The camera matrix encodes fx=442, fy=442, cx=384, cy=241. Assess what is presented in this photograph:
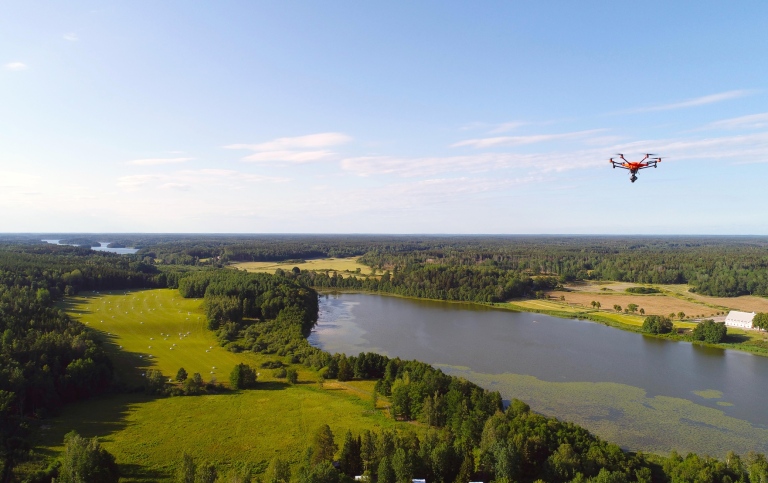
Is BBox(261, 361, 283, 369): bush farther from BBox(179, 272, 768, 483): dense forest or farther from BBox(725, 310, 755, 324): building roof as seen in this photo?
BBox(725, 310, 755, 324): building roof

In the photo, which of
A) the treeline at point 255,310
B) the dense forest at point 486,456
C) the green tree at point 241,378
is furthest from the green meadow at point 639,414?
the treeline at point 255,310

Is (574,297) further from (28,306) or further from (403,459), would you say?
(28,306)

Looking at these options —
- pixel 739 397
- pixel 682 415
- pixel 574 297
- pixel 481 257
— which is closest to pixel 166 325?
pixel 682 415

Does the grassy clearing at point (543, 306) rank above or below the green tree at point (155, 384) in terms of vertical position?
above

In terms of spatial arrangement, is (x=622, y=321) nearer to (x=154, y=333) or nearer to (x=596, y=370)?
(x=596, y=370)

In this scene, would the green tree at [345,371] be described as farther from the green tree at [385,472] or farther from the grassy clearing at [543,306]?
the grassy clearing at [543,306]

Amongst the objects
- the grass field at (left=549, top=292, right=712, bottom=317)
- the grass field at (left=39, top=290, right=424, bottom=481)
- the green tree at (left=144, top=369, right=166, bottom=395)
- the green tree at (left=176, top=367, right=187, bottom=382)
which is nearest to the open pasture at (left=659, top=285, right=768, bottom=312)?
the grass field at (left=549, top=292, right=712, bottom=317)
